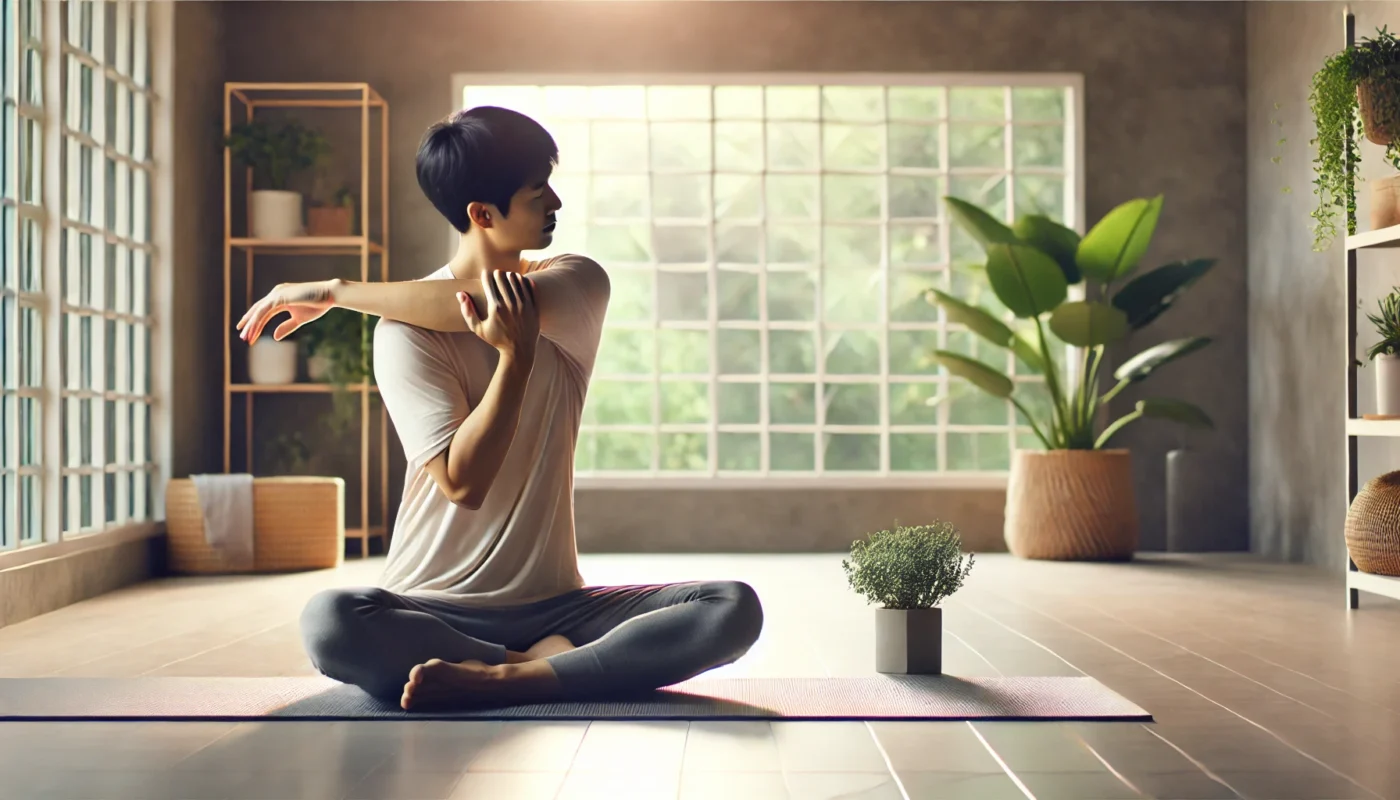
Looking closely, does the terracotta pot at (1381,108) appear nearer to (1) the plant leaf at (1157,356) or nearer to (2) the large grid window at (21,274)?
(1) the plant leaf at (1157,356)

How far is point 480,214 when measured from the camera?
2.48m

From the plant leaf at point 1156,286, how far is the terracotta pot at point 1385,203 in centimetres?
169

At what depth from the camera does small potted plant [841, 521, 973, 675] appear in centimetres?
277

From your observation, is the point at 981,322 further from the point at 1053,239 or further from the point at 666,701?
the point at 666,701

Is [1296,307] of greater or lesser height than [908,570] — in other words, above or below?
above

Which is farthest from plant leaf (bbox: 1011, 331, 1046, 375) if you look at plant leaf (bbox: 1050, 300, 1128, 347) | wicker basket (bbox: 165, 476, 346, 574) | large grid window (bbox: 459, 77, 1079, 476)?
wicker basket (bbox: 165, 476, 346, 574)

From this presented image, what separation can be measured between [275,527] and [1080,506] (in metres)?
3.28

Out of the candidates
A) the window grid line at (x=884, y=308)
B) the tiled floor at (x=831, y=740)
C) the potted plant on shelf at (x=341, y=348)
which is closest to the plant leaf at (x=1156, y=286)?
the window grid line at (x=884, y=308)

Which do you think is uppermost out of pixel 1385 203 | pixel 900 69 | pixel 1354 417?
pixel 900 69

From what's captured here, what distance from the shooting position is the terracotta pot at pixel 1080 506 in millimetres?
5699

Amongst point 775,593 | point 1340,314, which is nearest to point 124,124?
point 775,593

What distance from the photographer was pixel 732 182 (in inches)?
255

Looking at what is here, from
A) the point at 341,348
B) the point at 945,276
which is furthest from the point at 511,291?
the point at 945,276

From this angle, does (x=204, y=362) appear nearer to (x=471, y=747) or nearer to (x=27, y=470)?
(x=27, y=470)
